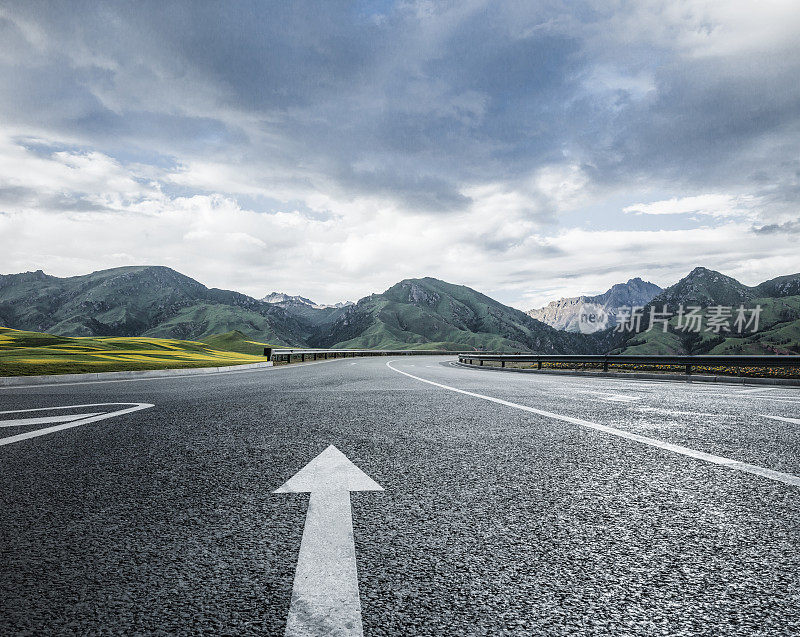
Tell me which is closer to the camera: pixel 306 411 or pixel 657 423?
pixel 657 423

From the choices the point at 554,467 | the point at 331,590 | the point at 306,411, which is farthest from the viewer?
the point at 306,411

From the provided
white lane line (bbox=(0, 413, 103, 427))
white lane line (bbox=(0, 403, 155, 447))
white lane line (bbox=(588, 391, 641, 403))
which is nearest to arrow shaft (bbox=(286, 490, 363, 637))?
white lane line (bbox=(0, 403, 155, 447))

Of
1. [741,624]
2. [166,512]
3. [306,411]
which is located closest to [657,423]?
[306,411]

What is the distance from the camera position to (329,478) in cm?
405

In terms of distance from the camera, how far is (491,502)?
11.1 feet

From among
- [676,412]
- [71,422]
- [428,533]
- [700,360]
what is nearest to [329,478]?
[428,533]

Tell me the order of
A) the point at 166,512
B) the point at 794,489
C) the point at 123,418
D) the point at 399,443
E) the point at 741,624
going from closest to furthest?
the point at 741,624
the point at 166,512
the point at 794,489
the point at 399,443
the point at 123,418

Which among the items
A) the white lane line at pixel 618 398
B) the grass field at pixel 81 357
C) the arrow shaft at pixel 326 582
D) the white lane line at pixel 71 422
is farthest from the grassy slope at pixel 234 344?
the arrow shaft at pixel 326 582

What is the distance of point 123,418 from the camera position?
24.5 ft

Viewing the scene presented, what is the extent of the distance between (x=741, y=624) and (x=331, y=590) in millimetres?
1443

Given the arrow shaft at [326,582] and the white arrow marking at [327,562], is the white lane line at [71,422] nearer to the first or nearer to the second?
the white arrow marking at [327,562]

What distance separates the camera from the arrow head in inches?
147

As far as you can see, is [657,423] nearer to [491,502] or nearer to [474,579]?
[491,502]

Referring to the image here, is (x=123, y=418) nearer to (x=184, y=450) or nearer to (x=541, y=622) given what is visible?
(x=184, y=450)
